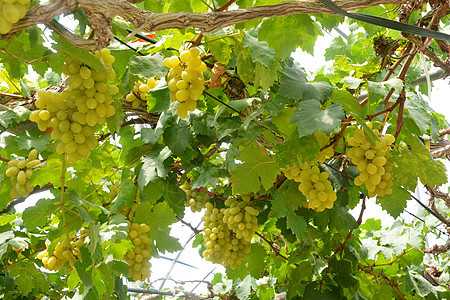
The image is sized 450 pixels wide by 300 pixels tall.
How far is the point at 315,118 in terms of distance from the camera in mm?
1274

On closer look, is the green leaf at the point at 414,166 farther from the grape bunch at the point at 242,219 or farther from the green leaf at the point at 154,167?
the green leaf at the point at 154,167

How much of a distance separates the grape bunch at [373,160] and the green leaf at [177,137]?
61cm

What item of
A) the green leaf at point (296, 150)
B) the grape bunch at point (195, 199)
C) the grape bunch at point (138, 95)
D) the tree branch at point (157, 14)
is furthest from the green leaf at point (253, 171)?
the tree branch at point (157, 14)

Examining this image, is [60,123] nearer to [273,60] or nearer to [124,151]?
[273,60]

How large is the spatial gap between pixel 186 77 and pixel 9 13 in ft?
1.81

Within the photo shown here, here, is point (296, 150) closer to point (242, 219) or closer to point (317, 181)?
point (317, 181)

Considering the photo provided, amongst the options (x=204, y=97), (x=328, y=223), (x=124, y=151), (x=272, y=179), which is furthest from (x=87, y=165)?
(x=328, y=223)

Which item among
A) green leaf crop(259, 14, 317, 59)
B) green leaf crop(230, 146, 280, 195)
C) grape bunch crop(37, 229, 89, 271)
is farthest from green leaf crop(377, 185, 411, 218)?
grape bunch crop(37, 229, 89, 271)

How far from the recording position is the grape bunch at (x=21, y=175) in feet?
4.64

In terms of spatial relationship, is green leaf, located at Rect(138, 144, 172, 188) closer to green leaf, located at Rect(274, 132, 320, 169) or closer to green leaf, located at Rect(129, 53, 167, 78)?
green leaf, located at Rect(129, 53, 167, 78)

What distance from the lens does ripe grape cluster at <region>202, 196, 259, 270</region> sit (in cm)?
193

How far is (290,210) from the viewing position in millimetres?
1815

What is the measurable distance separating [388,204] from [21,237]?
1.67 metres

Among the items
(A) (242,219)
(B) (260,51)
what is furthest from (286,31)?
(A) (242,219)
